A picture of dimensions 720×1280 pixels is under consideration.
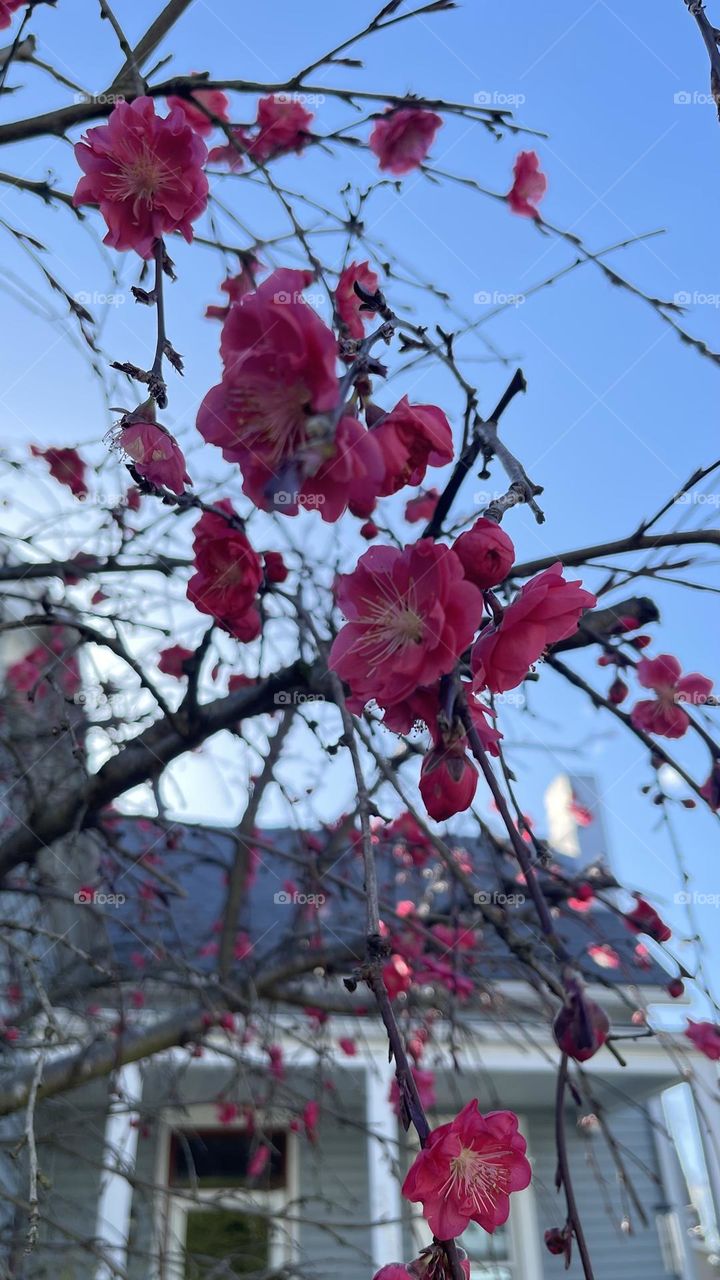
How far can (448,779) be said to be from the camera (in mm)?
980

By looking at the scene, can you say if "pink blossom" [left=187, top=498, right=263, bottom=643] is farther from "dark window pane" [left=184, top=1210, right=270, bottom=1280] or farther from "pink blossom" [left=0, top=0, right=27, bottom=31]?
"dark window pane" [left=184, top=1210, right=270, bottom=1280]

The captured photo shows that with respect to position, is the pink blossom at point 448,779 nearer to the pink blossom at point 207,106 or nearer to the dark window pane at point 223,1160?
the pink blossom at point 207,106

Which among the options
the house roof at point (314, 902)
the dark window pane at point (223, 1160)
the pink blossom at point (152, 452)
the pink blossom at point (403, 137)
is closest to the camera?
the pink blossom at point (152, 452)

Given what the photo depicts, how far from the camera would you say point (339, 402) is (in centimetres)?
75

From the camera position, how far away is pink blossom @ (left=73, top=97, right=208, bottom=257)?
144 centimetres

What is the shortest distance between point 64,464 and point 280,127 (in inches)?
49.8

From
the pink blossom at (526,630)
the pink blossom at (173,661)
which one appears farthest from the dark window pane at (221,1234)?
the pink blossom at (526,630)

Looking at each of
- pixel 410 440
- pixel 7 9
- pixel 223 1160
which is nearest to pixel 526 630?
pixel 410 440

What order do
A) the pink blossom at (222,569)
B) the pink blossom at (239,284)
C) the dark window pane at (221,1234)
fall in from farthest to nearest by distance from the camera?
the dark window pane at (221,1234), the pink blossom at (239,284), the pink blossom at (222,569)

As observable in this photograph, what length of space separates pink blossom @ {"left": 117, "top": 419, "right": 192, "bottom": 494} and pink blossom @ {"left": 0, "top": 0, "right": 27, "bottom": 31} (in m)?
1.40

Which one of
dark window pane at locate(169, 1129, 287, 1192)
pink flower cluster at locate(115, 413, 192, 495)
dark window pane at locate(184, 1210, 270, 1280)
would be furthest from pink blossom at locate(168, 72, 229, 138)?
dark window pane at locate(184, 1210, 270, 1280)

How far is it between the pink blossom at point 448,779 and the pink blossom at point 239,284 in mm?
1754

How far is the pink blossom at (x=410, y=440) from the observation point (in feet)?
3.25

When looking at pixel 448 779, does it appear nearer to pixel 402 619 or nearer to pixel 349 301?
pixel 402 619
